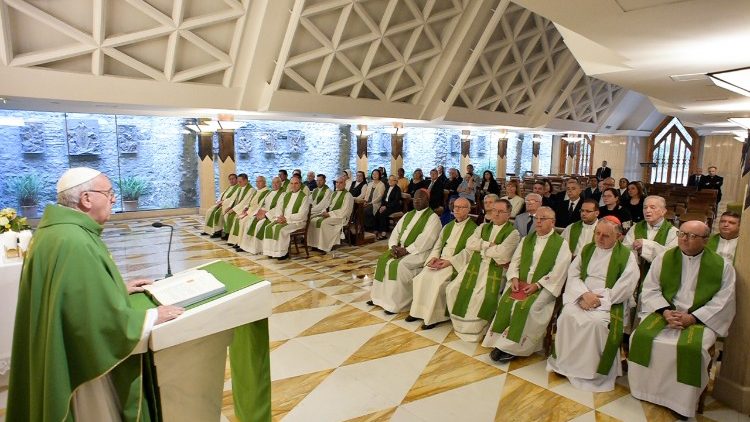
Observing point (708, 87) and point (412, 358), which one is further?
point (708, 87)

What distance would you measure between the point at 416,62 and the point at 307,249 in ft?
20.1

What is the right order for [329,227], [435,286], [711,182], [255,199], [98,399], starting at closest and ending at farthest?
[98,399], [435,286], [329,227], [255,199], [711,182]

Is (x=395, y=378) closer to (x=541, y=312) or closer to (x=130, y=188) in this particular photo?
(x=541, y=312)

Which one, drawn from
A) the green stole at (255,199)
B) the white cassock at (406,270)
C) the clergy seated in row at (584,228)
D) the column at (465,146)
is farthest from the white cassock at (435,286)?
the column at (465,146)

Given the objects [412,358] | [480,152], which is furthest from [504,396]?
[480,152]

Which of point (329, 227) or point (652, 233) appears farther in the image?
point (329, 227)

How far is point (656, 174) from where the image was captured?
21812 mm

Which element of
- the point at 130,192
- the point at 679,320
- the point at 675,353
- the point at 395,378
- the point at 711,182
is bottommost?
the point at 395,378

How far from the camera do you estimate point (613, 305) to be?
3.94m

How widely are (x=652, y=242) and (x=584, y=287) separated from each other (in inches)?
49.5

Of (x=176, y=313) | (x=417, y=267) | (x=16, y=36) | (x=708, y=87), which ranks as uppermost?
(x=16, y=36)

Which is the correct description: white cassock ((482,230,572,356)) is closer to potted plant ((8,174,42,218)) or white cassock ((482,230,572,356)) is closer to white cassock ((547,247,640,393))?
white cassock ((547,247,640,393))

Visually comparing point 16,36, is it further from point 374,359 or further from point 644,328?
Answer: point 644,328

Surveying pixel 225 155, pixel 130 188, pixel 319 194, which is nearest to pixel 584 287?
pixel 319 194
